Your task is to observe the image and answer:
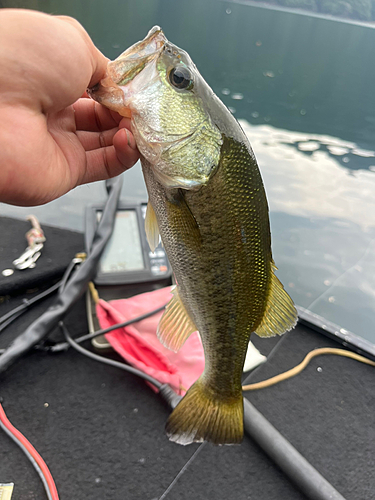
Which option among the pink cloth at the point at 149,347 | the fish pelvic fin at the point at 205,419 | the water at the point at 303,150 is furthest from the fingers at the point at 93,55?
the water at the point at 303,150

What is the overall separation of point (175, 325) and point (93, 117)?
2.18ft

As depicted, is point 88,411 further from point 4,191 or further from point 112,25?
point 112,25

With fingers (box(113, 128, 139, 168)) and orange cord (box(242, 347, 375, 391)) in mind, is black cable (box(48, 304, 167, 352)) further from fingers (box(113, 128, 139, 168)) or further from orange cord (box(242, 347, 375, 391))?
fingers (box(113, 128, 139, 168))

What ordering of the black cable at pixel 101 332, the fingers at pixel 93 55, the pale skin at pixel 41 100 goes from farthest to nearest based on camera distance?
the black cable at pixel 101 332 < the fingers at pixel 93 55 < the pale skin at pixel 41 100

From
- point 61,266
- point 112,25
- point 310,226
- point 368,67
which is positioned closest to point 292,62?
point 368,67

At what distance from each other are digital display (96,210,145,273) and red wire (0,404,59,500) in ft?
2.76

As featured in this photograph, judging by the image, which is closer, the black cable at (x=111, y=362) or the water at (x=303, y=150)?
the black cable at (x=111, y=362)

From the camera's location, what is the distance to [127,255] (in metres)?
2.14

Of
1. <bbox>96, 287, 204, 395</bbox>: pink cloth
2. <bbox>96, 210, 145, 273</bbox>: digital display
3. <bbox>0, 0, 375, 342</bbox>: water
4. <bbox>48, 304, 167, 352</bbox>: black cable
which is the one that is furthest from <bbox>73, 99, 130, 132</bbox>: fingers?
<bbox>0, 0, 375, 342</bbox>: water

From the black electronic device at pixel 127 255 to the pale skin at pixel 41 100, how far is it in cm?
107

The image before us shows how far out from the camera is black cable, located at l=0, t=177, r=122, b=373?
161cm

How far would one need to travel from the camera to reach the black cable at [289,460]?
132cm

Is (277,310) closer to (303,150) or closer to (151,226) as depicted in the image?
(151,226)

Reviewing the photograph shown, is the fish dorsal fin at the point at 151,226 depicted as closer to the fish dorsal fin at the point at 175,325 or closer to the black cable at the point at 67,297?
the fish dorsal fin at the point at 175,325
